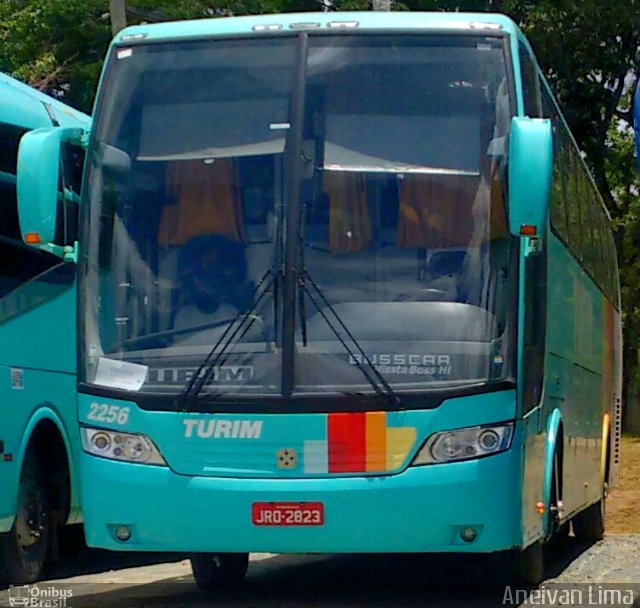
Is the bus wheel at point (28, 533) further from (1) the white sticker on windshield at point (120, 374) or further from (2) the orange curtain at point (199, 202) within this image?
(2) the orange curtain at point (199, 202)

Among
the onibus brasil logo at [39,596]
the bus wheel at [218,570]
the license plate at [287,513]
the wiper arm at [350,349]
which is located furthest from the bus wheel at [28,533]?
the wiper arm at [350,349]

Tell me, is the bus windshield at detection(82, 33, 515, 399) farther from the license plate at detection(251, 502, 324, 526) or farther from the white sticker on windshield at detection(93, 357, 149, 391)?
the license plate at detection(251, 502, 324, 526)

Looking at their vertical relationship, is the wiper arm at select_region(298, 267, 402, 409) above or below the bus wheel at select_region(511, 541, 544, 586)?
A: above

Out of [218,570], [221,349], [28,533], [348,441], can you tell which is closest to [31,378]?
[28,533]

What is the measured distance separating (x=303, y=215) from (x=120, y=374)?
1412mm

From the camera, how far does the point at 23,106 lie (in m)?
10.4

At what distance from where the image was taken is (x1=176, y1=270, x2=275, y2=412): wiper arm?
775cm

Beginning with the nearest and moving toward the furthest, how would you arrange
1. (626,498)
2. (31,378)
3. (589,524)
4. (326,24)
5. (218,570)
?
(326,24), (218,570), (31,378), (589,524), (626,498)

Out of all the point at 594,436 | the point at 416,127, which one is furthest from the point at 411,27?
the point at 594,436

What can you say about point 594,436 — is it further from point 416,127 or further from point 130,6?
point 130,6

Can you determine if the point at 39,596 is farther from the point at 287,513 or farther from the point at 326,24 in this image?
the point at 326,24

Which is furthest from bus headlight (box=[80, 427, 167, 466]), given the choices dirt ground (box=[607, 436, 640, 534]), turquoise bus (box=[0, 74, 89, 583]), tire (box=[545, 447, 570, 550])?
dirt ground (box=[607, 436, 640, 534])

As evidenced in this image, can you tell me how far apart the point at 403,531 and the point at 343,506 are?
1.19ft

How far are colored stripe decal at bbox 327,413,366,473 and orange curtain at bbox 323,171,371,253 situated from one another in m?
1.00
